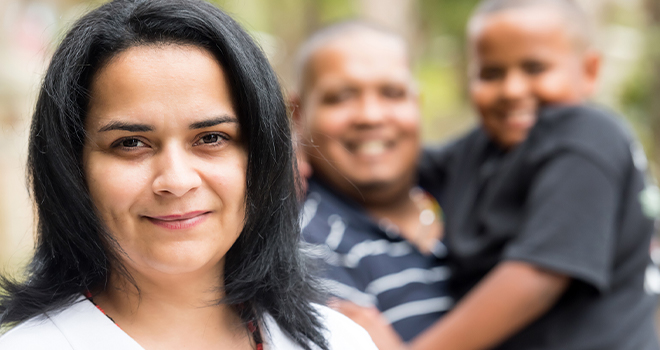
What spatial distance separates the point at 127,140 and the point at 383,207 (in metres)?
1.53

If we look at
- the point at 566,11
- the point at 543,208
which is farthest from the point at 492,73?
the point at 543,208

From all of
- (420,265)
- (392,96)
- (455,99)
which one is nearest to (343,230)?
(420,265)

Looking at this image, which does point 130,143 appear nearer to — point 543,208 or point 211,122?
point 211,122

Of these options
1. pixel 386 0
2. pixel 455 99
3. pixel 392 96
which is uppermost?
pixel 386 0

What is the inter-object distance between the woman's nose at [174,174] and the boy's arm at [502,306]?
1050mm

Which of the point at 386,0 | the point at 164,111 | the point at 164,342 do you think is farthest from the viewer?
the point at 386,0

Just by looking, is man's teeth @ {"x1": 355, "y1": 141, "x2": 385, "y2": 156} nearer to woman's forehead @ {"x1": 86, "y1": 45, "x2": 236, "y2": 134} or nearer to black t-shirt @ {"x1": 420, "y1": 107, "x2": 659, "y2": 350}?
black t-shirt @ {"x1": 420, "y1": 107, "x2": 659, "y2": 350}

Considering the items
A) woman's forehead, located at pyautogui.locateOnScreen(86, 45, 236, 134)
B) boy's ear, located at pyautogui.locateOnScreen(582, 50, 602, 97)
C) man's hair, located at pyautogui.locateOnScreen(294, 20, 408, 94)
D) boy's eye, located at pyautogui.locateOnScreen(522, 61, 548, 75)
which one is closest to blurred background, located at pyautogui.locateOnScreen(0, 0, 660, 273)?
man's hair, located at pyautogui.locateOnScreen(294, 20, 408, 94)

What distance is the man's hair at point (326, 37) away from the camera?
2.47 metres

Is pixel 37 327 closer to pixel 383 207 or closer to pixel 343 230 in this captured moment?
pixel 343 230

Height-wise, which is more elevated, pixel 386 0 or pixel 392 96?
pixel 386 0

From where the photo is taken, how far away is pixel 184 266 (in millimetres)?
1207

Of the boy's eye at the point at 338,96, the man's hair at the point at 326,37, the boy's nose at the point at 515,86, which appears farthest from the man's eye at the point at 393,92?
the boy's nose at the point at 515,86

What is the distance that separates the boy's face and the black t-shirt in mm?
131
